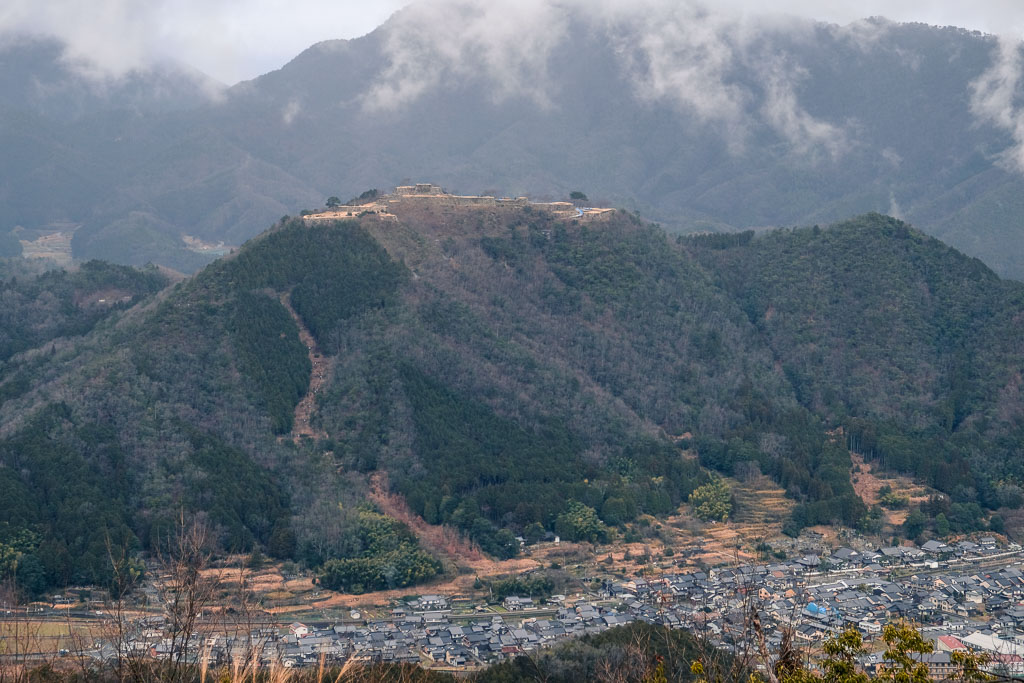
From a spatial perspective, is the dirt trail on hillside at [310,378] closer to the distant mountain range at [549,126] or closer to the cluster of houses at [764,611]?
the cluster of houses at [764,611]

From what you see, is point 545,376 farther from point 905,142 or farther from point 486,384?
point 905,142

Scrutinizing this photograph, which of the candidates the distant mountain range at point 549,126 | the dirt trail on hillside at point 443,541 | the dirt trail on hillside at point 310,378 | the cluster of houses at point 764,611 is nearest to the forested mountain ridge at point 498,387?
the dirt trail on hillside at point 310,378

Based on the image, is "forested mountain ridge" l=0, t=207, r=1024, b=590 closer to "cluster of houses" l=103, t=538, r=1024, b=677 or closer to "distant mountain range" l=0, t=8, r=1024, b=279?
"cluster of houses" l=103, t=538, r=1024, b=677

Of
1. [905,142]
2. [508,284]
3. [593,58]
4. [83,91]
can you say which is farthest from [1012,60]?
[83,91]

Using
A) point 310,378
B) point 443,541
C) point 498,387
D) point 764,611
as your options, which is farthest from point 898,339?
point 764,611

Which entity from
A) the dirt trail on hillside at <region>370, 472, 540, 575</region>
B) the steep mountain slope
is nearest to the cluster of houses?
the dirt trail on hillside at <region>370, 472, 540, 575</region>
